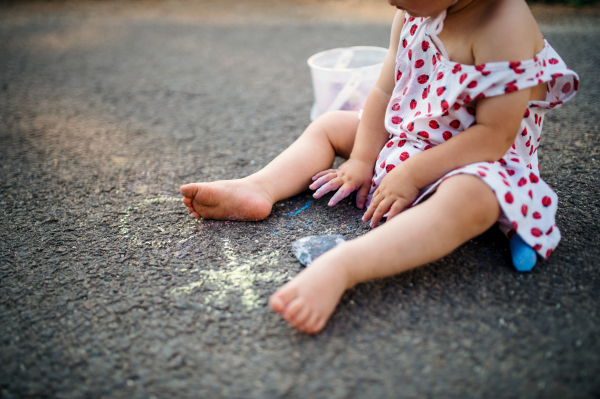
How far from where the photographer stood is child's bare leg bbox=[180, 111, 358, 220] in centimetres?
114

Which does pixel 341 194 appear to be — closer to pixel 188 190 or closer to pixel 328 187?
pixel 328 187

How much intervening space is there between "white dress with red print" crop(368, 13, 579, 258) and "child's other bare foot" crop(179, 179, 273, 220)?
328mm

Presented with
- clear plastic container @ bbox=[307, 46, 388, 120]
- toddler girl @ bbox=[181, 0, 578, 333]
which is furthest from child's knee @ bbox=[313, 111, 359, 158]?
clear plastic container @ bbox=[307, 46, 388, 120]

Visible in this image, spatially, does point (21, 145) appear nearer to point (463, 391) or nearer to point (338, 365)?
point (338, 365)

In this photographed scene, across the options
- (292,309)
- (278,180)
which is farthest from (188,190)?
(292,309)

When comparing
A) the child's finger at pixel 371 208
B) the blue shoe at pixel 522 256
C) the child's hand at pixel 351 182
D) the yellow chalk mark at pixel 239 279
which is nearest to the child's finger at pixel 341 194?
the child's hand at pixel 351 182

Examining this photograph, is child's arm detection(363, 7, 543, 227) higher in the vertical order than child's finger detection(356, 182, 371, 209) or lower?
higher

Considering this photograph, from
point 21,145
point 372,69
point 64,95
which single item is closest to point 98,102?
point 64,95

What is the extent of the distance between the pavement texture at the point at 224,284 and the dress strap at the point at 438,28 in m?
0.49

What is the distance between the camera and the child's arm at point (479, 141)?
895 mm

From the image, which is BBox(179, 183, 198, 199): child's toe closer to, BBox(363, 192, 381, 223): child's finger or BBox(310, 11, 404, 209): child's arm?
BBox(310, 11, 404, 209): child's arm

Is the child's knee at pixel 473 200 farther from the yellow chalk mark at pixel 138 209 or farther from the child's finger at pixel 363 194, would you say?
the yellow chalk mark at pixel 138 209

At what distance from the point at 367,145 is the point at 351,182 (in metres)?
0.12

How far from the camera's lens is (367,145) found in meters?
1.19
